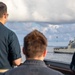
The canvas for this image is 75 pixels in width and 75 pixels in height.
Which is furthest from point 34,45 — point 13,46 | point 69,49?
point 69,49

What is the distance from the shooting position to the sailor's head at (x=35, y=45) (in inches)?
177

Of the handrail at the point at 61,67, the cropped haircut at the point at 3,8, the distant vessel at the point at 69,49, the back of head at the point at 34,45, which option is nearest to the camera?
the back of head at the point at 34,45

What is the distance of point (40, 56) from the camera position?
4.57m

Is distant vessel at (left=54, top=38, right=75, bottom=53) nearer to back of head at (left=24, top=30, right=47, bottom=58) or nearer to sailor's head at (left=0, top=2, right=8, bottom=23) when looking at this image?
sailor's head at (left=0, top=2, right=8, bottom=23)

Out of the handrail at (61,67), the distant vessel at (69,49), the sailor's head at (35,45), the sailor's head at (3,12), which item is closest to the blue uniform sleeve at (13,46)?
the sailor's head at (3,12)

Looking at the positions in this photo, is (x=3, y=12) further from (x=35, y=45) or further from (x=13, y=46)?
(x=35, y=45)

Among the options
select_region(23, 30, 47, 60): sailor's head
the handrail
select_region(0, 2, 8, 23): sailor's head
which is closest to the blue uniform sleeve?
select_region(0, 2, 8, 23): sailor's head

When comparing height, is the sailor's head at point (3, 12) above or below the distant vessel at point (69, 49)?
above

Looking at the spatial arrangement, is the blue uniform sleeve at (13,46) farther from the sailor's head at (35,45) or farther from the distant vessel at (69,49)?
the distant vessel at (69,49)

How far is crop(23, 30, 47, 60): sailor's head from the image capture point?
451 centimetres

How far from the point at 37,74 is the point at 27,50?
295 mm

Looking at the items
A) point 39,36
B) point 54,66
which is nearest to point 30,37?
point 39,36

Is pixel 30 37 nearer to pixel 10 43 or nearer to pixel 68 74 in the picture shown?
pixel 10 43

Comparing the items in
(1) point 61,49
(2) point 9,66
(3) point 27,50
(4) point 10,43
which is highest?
(3) point 27,50
